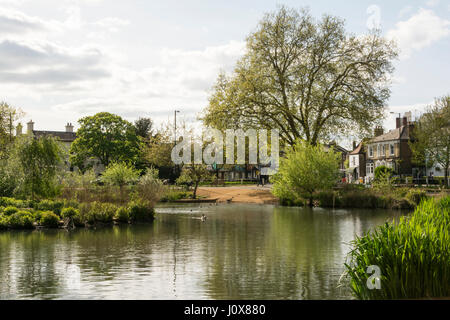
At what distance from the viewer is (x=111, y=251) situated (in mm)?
16438

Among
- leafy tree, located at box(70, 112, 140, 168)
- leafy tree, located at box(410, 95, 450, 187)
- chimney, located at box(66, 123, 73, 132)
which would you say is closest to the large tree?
leafy tree, located at box(410, 95, 450, 187)

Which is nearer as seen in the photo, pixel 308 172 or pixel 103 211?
pixel 103 211

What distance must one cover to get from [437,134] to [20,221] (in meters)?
48.9

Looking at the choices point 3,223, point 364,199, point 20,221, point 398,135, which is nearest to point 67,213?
point 20,221

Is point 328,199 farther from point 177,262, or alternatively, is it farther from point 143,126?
point 143,126

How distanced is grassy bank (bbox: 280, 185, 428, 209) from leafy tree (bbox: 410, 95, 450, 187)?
65.1 feet

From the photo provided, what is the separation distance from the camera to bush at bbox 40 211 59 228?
2250 centimetres

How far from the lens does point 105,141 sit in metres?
77.5

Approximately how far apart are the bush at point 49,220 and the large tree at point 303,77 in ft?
81.0

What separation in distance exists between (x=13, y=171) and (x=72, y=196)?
5123mm

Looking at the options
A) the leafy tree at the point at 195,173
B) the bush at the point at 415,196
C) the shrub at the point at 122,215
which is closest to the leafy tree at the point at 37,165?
the shrub at the point at 122,215

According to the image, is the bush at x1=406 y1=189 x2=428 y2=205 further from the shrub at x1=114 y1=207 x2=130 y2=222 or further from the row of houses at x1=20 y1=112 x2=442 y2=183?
the row of houses at x1=20 y1=112 x2=442 y2=183
